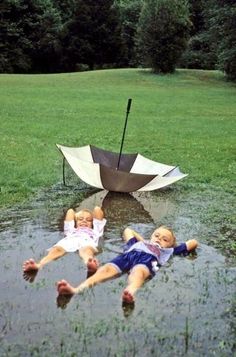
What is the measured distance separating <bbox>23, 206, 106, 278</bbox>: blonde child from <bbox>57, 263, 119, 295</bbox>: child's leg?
5.0 inches

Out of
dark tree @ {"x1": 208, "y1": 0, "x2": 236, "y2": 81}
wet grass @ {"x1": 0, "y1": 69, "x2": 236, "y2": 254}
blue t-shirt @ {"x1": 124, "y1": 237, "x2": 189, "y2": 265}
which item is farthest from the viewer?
dark tree @ {"x1": 208, "y1": 0, "x2": 236, "y2": 81}

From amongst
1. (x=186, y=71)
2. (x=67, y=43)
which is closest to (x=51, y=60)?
(x=67, y=43)

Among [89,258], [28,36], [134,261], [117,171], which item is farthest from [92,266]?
[28,36]

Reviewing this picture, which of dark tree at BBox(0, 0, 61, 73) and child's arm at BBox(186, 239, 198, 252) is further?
dark tree at BBox(0, 0, 61, 73)

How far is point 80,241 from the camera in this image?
6.73 metres

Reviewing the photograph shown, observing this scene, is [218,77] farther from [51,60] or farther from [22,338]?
[22,338]

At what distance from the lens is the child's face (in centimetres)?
712

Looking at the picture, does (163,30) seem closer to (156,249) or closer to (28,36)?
(28,36)

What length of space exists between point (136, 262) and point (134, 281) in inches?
16.7

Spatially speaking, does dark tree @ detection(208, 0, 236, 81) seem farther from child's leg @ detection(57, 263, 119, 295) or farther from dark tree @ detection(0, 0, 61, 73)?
child's leg @ detection(57, 263, 119, 295)

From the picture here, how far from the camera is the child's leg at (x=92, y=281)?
5.24 meters

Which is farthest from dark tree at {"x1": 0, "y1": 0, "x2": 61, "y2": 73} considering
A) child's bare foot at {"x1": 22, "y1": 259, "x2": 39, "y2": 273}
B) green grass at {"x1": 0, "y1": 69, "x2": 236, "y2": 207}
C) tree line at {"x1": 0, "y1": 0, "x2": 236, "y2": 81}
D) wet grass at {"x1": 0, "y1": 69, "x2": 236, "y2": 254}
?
child's bare foot at {"x1": 22, "y1": 259, "x2": 39, "y2": 273}

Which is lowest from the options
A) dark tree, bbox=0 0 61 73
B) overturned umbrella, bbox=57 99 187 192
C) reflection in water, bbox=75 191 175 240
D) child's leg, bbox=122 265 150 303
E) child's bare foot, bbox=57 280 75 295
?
dark tree, bbox=0 0 61 73

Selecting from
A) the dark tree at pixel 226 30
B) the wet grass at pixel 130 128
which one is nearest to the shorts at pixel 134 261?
the wet grass at pixel 130 128
